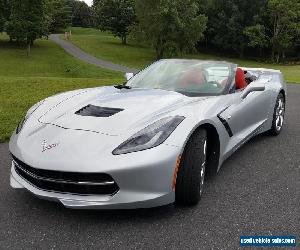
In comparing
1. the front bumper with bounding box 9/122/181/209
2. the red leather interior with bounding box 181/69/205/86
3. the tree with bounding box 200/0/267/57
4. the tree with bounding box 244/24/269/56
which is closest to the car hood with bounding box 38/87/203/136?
the front bumper with bounding box 9/122/181/209

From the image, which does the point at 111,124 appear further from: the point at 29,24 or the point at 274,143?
the point at 29,24

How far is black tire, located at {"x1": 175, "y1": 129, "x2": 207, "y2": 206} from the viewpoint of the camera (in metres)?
3.21

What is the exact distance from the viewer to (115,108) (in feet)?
12.1

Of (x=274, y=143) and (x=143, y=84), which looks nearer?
(x=143, y=84)

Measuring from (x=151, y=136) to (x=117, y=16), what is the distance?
180 feet

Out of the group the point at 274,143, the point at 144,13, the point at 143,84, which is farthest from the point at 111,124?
the point at 144,13

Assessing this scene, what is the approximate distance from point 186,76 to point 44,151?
208cm

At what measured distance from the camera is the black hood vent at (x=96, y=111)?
358 centimetres

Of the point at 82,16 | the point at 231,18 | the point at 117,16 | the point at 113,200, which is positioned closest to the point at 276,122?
the point at 113,200

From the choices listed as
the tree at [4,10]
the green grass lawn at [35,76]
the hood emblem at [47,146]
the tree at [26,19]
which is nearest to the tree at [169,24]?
the green grass lawn at [35,76]

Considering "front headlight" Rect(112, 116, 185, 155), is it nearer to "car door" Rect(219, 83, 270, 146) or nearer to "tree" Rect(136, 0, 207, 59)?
"car door" Rect(219, 83, 270, 146)

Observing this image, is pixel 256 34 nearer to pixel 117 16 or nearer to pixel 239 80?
pixel 117 16

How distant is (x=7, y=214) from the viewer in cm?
325

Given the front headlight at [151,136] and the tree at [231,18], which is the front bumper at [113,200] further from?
the tree at [231,18]
